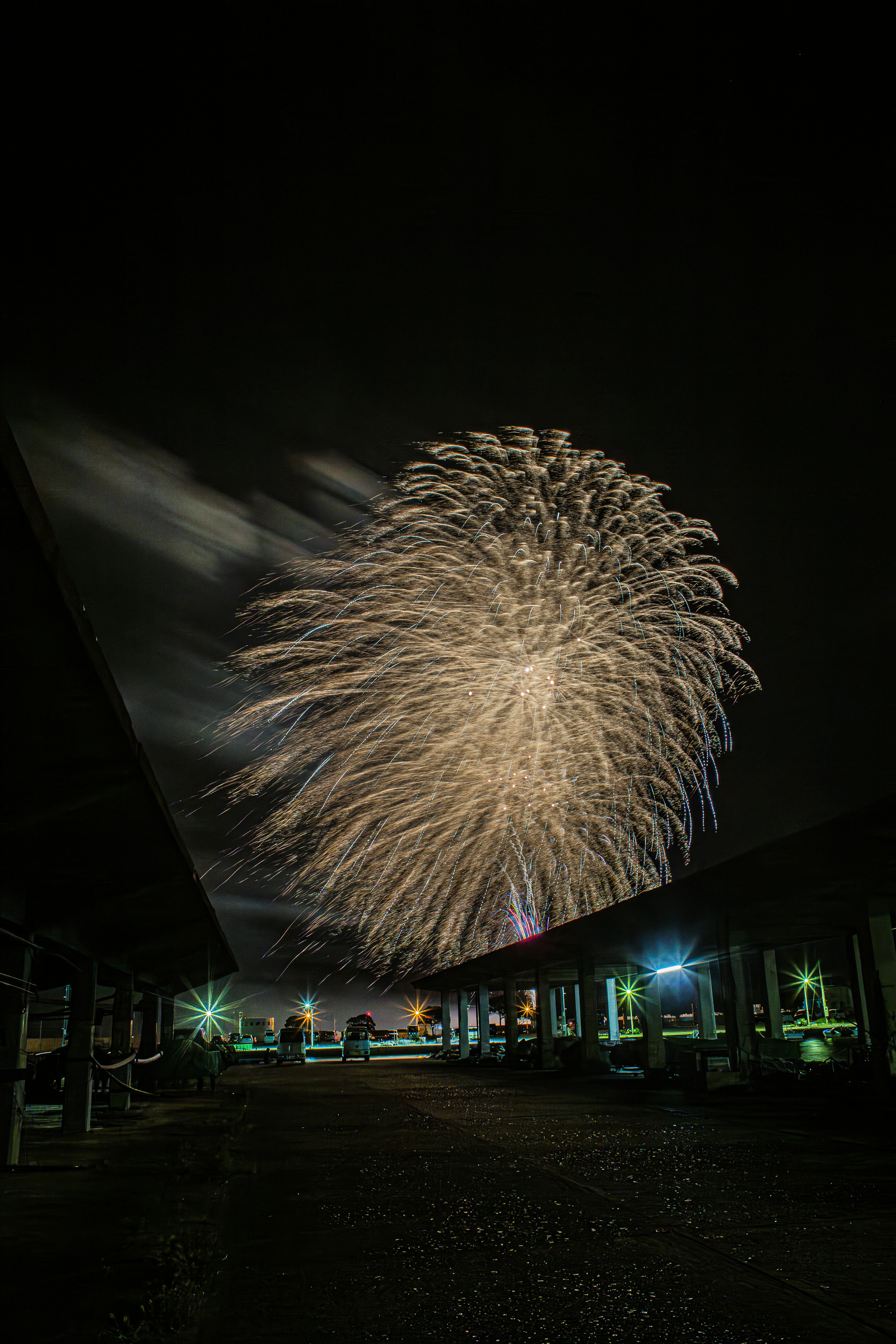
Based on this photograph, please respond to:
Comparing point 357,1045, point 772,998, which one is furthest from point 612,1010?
point 357,1045

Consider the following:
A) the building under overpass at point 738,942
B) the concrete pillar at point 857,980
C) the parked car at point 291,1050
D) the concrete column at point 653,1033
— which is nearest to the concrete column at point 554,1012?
the building under overpass at point 738,942

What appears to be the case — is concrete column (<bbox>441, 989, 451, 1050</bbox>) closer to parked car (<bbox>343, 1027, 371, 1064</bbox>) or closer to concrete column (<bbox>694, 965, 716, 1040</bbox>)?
parked car (<bbox>343, 1027, 371, 1064</bbox>)

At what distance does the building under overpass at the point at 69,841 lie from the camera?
18.5 feet

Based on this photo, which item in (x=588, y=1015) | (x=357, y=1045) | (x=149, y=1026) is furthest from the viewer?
(x=357, y=1045)

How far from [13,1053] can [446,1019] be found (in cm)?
5377

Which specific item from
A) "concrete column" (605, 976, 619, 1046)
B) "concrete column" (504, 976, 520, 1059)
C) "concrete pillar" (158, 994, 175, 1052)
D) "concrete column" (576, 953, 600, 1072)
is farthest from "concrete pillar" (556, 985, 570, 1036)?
"concrete pillar" (158, 994, 175, 1052)

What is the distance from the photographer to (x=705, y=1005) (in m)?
46.5

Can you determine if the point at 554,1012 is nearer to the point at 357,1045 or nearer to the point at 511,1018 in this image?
the point at 511,1018

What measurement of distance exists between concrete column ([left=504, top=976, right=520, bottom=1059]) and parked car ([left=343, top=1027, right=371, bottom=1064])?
15.1 meters

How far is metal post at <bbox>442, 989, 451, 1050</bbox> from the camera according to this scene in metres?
62.2

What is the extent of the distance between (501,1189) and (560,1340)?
16.8 ft

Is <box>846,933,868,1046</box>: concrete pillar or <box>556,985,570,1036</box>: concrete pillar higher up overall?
<box>846,933,868,1046</box>: concrete pillar

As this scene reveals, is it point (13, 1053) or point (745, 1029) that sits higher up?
point (13, 1053)

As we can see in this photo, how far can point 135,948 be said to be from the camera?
896 inches
